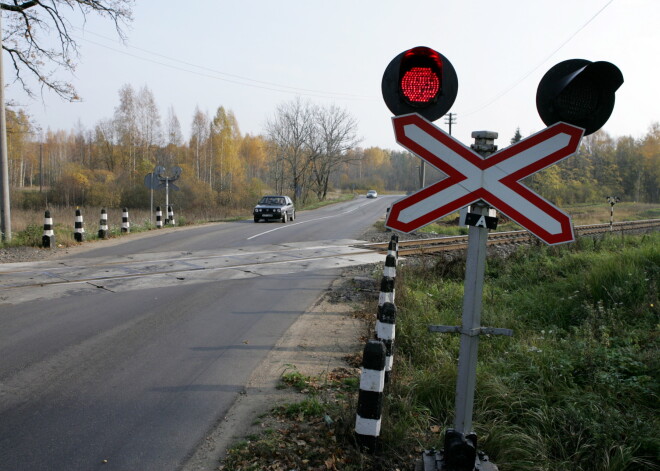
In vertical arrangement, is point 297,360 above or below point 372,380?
below

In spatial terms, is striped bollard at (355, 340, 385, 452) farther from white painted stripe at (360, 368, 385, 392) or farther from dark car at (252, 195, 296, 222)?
dark car at (252, 195, 296, 222)

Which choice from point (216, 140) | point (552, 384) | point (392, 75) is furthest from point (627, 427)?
point (216, 140)

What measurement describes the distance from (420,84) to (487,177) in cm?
59

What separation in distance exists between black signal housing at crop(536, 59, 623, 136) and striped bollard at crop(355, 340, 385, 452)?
169 cm

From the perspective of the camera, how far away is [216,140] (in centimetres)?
7069

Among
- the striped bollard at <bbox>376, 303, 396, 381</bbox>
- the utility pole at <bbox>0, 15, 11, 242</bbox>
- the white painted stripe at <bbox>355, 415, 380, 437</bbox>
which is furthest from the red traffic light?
the utility pole at <bbox>0, 15, 11, 242</bbox>

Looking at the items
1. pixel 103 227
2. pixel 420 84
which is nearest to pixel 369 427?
pixel 420 84

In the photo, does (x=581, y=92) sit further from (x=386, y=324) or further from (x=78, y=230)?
(x=78, y=230)

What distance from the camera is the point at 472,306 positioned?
7.55 ft

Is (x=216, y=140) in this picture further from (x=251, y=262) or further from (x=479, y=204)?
(x=479, y=204)

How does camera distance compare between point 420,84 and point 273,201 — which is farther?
point 273,201

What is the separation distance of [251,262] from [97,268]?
3408 mm

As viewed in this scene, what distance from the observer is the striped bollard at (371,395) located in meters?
3.05

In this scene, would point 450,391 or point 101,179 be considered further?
point 101,179
